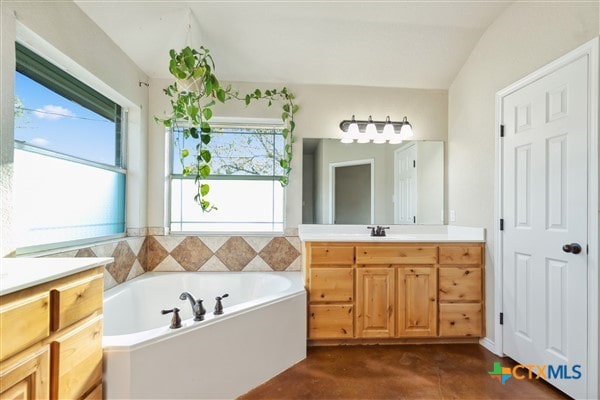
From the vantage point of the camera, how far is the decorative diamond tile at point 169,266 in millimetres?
2729

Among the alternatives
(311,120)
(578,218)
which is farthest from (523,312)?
(311,120)

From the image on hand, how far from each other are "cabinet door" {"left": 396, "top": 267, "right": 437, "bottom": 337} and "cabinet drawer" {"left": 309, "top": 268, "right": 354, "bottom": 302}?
42 cm

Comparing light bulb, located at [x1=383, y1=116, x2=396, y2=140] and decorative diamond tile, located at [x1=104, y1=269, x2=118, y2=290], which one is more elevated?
light bulb, located at [x1=383, y1=116, x2=396, y2=140]

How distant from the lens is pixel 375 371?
1.98 meters

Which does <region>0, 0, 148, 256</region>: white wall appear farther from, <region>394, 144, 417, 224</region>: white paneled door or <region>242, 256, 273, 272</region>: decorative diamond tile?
<region>394, 144, 417, 224</region>: white paneled door

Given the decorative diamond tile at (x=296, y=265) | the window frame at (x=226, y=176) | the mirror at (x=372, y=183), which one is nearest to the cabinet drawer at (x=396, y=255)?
the mirror at (x=372, y=183)

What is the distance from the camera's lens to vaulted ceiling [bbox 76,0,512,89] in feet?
6.97

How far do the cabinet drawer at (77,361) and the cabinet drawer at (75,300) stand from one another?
5cm

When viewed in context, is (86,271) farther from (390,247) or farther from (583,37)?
(583,37)

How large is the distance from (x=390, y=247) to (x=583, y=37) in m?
1.69

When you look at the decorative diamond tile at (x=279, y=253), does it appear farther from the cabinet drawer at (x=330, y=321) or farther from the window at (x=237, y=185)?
the cabinet drawer at (x=330, y=321)

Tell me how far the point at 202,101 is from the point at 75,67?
1038mm

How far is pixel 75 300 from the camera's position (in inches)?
45.3

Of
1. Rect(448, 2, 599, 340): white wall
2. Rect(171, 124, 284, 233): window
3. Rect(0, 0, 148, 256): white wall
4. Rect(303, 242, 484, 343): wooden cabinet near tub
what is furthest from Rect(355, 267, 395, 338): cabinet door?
Rect(0, 0, 148, 256): white wall
